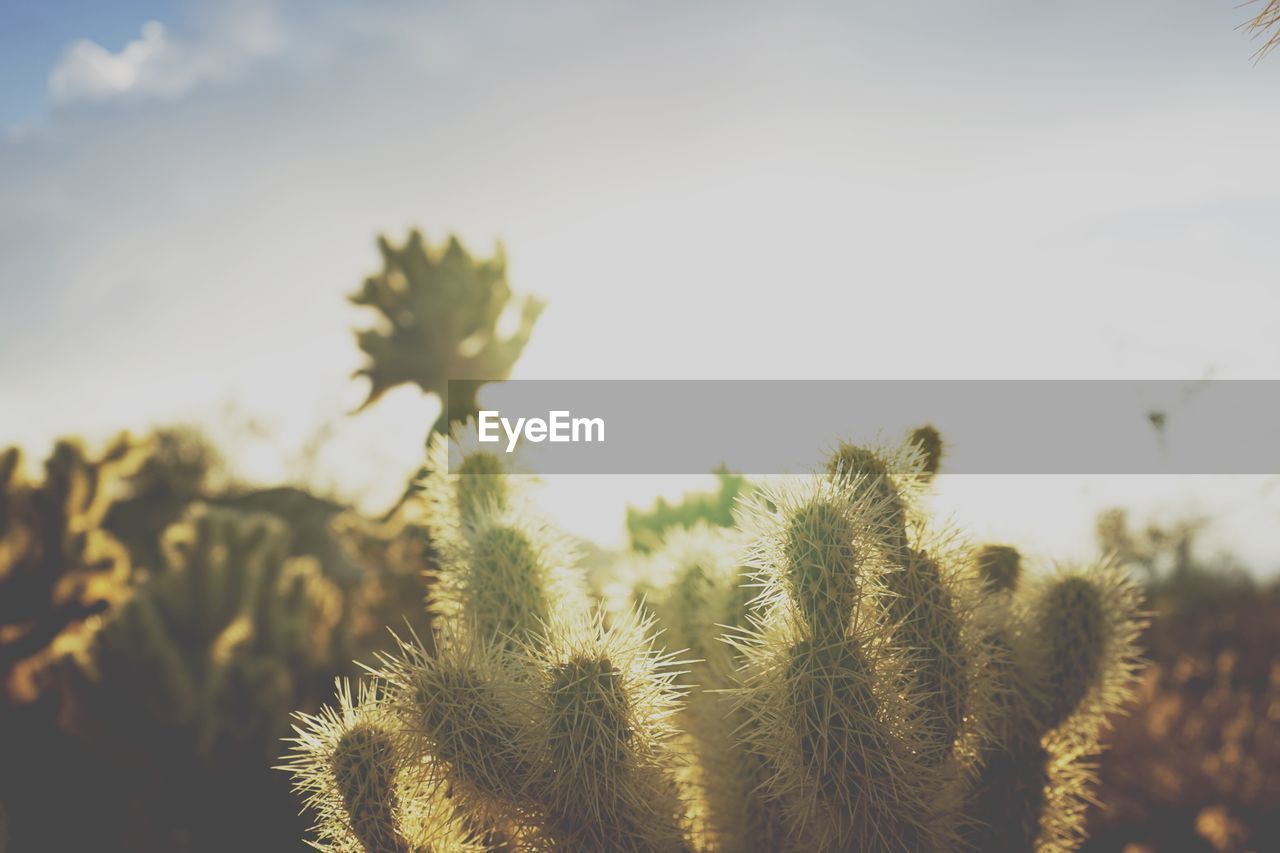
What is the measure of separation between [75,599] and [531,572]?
4525 millimetres

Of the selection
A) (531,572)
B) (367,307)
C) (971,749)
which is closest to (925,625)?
(971,749)

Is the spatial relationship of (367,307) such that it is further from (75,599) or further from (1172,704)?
(1172,704)

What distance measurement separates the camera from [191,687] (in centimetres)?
486

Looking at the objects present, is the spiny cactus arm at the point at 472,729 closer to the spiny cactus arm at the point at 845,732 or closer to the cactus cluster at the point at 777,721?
the cactus cluster at the point at 777,721

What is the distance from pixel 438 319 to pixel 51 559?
299 centimetres

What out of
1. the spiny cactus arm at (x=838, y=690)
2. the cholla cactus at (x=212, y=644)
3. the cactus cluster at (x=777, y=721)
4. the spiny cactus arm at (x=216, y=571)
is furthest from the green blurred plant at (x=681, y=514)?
the spiny cactus arm at (x=216, y=571)

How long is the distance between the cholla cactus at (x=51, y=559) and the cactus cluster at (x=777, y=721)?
4095 mm

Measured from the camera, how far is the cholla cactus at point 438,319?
3.98 metres

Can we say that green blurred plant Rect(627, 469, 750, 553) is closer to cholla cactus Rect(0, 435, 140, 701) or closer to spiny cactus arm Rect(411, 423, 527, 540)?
spiny cactus arm Rect(411, 423, 527, 540)

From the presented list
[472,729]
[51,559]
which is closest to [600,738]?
[472,729]

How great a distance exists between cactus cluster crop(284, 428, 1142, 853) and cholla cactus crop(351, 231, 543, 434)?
223 centimetres

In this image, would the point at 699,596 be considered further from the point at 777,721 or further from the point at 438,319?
the point at 438,319

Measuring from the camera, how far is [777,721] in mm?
1260

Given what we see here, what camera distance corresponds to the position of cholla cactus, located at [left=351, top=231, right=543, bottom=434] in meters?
3.98
